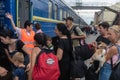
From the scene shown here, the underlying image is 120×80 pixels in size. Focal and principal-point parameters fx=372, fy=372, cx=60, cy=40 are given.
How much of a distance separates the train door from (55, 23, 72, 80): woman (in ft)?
5.84

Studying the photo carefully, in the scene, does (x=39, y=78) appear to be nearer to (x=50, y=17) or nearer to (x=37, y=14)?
(x=37, y=14)

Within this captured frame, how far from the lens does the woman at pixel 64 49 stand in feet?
21.1

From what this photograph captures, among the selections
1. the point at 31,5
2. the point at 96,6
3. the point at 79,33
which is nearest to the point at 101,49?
the point at 79,33

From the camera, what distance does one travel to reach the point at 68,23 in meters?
8.40

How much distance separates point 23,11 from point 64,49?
7.10 ft

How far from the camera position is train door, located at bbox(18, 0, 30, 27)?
8.09m

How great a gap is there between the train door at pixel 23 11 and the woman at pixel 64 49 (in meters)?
1.78

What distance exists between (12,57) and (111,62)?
1.65 metres

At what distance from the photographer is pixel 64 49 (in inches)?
259

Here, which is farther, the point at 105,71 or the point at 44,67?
the point at 105,71

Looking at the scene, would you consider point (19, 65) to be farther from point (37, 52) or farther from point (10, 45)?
point (37, 52)

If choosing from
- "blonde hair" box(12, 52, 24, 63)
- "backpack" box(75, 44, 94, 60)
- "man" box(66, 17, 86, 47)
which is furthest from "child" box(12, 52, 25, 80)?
"man" box(66, 17, 86, 47)

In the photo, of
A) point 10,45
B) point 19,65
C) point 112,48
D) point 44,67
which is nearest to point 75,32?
point 10,45

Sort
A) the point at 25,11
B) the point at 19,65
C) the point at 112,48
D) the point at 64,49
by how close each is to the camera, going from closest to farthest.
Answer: the point at 112,48 → the point at 19,65 → the point at 64,49 → the point at 25,11
